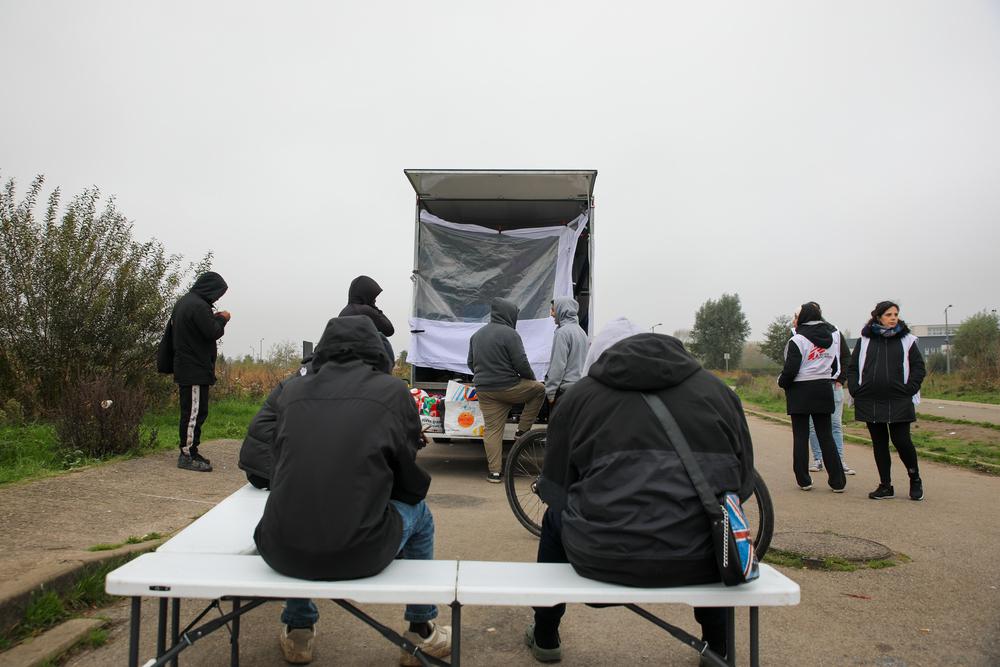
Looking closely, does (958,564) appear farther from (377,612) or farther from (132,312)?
A: (132,312)

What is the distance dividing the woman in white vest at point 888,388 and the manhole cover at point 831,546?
64.6 inches

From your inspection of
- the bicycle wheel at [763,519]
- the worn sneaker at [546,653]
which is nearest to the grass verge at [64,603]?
the worn sneaker at [546,653]

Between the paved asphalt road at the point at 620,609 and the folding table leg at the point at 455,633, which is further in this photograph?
the paved asphalt road at the point at 620,609

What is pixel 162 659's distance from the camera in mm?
2324

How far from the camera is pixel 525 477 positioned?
5.02 metres

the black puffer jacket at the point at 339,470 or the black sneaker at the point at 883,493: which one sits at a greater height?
the black puffer jacket at the point at 339,470

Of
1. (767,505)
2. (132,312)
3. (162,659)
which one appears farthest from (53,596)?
(132,312)

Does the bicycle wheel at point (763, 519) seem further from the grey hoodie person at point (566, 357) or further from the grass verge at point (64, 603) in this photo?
the grass verge at point (64, 603)

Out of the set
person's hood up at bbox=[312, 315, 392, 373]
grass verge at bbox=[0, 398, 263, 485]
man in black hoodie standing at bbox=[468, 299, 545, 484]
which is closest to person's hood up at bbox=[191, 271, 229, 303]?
grass verge at bbox=[0, 398, 263, 485]

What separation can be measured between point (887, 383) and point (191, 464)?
6724mm

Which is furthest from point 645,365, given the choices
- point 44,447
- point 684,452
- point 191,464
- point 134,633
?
point 44,447

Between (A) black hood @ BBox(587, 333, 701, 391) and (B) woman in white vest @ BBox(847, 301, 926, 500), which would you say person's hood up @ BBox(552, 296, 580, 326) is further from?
(A) black hood @ BBox(587, 333, 701, 391)

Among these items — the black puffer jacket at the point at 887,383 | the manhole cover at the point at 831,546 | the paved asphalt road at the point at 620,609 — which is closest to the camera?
the paved asphalt road at the point at 620,609

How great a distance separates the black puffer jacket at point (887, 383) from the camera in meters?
6.10
